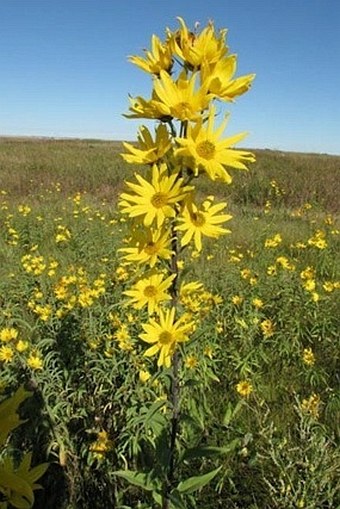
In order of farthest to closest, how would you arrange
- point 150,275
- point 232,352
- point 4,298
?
point 4,298 → point 232,352 → point 150,275

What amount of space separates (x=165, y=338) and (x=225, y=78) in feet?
2.74

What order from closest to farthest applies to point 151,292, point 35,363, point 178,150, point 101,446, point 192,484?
1. point 178,150
2. point 151,292
3. point 192,484
4. point 101,446
5. point 35,363

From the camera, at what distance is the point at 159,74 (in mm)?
1424

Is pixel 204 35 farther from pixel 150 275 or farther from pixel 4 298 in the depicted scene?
pixel 4 298

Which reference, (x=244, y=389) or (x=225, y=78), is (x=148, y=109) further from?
(x=244, y=389)

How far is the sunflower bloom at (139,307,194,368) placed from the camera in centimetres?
155

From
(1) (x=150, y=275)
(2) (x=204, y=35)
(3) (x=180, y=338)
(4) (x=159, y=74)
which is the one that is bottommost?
(3) (x=180, y=338)

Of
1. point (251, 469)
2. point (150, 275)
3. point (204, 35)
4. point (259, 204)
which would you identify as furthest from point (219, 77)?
point (259, 204)

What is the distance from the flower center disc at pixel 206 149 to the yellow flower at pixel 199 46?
232 mm

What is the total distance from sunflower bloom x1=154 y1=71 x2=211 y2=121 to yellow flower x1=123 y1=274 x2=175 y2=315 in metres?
0.50

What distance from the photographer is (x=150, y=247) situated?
147 centimetres

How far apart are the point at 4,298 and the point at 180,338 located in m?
2.34

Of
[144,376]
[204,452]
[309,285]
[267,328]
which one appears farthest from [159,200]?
[309,285]

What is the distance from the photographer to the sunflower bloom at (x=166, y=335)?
5.10ft
